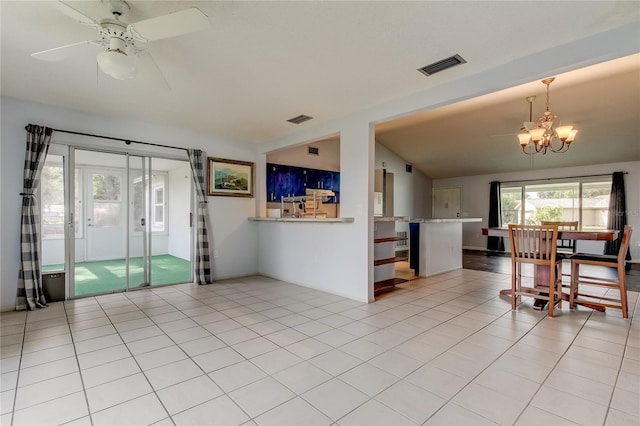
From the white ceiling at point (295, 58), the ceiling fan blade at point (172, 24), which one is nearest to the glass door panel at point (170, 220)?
the white ceiling at point (295, 58)

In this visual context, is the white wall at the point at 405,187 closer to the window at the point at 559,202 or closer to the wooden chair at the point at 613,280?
the window at the point at 559,202

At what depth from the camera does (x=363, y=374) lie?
2137 millimetres

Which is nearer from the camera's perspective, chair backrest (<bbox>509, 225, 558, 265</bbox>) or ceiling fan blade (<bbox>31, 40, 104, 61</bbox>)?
ceiling fan blade (<bbox>31, 40, 104, 61</bbox>)

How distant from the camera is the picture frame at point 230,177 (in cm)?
523

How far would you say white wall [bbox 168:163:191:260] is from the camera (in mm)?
5152

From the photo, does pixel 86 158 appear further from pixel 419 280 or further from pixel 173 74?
pixel 419 280

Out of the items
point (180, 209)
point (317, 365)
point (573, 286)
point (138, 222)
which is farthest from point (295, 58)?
point (573, 286)

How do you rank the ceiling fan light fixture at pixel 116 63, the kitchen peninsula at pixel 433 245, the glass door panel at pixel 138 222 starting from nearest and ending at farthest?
1. the ceiling fan light fixture at pixel 116 63
2. the glass door panel at pixel 138 222
3. the kitchen peninsula at pixel 433 245

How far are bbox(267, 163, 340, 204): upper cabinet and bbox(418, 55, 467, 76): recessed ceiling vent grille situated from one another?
366 cm

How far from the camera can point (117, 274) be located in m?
4.77

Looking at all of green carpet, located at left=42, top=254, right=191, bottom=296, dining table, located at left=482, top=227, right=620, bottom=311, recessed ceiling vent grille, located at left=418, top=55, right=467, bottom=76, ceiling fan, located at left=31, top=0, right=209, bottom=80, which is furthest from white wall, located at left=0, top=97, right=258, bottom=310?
dining table, located at left=482, top=227, right=620, bottom=311

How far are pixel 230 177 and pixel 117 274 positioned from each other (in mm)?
2360

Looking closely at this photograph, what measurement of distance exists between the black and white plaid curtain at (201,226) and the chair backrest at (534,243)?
4400 millimetres

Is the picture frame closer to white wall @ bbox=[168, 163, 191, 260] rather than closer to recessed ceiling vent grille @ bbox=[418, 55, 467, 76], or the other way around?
white wall @ bbox=[168, 163, 191, 260]
